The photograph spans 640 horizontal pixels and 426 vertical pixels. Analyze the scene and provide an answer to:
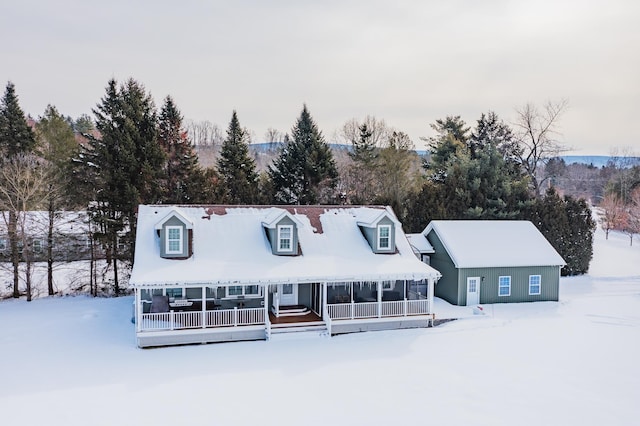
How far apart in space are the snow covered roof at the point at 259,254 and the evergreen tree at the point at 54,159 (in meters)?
8.38

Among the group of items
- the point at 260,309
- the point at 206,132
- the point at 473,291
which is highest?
the point at 206,132

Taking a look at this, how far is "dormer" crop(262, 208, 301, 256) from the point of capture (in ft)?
59.7

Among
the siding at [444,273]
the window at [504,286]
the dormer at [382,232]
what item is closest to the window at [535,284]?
the window at [504,286]

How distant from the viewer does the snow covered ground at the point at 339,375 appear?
35.5 ft

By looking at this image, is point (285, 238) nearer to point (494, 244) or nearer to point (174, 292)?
point (174, 292)

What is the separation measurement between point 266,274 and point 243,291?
78.1 inches

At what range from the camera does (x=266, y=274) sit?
16875 mm

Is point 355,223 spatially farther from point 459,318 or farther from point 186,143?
point 186,143

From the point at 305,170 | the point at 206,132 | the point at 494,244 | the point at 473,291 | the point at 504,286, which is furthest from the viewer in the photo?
the point at 206,132

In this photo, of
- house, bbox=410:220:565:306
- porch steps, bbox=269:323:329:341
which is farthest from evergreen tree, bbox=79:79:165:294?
house, bbox=410:220:565:306

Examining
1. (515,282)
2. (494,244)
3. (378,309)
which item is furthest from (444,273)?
(378,309)

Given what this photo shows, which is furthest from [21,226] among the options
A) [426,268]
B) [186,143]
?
[426,268]

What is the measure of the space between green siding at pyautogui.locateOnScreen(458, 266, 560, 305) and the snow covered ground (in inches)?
82.5

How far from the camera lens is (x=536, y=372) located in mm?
13461
